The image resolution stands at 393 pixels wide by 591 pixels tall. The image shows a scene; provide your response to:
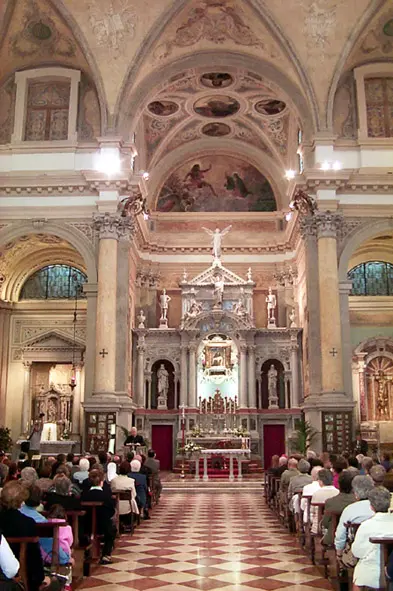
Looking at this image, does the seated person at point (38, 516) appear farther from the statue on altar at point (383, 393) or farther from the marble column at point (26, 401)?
the statue on altar at point (383, 393)

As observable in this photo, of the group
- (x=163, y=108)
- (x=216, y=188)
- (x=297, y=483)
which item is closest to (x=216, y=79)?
(x=163, y=108)

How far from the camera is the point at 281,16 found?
21.0 meters

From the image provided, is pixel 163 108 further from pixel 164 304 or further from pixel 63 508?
pixel 63 508

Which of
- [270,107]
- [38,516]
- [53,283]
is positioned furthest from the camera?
[53,283]

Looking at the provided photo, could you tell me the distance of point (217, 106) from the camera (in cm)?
2784

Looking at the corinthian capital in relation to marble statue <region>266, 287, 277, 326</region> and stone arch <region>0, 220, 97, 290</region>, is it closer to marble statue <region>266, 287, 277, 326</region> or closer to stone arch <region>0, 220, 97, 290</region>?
marble statue <region>266, 287, 277, 326</region>

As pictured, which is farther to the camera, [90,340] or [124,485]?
[90,340]

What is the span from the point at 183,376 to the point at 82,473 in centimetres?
1546

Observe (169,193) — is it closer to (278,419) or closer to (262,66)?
(262,66)

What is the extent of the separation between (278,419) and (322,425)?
234 inches

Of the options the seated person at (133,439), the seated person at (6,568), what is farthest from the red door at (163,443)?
the seated person at (6,568)

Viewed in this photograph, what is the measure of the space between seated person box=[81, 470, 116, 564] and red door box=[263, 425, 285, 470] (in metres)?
17.1

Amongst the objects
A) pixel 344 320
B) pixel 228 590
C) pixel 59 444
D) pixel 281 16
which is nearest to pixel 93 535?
pixel 228 590

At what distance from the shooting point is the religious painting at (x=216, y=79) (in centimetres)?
2558
